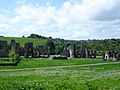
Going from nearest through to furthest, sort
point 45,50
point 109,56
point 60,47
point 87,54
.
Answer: point 109,56, point 87,54, point 45,50, point 60,47

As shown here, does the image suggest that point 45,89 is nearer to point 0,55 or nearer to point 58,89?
point 58,89

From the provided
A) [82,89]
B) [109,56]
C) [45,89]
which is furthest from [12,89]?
[109,56]

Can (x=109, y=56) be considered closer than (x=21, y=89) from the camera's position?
No

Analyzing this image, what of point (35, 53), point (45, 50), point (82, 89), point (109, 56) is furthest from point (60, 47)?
point (82, 89)

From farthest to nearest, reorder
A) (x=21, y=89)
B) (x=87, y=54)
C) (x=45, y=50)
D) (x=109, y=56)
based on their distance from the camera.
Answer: (x=45, y=50)
(x=87, y=54)
(x=109, y=56)
(x=21, y=89)

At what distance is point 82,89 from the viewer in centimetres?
2105

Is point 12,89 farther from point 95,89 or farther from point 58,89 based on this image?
point 95,89

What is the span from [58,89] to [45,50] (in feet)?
397

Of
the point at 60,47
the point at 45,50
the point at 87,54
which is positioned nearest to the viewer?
the point at 87,54

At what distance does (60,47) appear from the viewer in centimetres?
16125

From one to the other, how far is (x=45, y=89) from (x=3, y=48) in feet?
355

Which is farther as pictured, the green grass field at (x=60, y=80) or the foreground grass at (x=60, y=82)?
the green grass field at (x=60, y=80)

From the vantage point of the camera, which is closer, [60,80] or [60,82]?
[60,82]

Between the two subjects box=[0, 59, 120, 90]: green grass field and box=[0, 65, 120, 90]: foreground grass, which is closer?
box=[0, 65, 120, 90]: foreground grass
